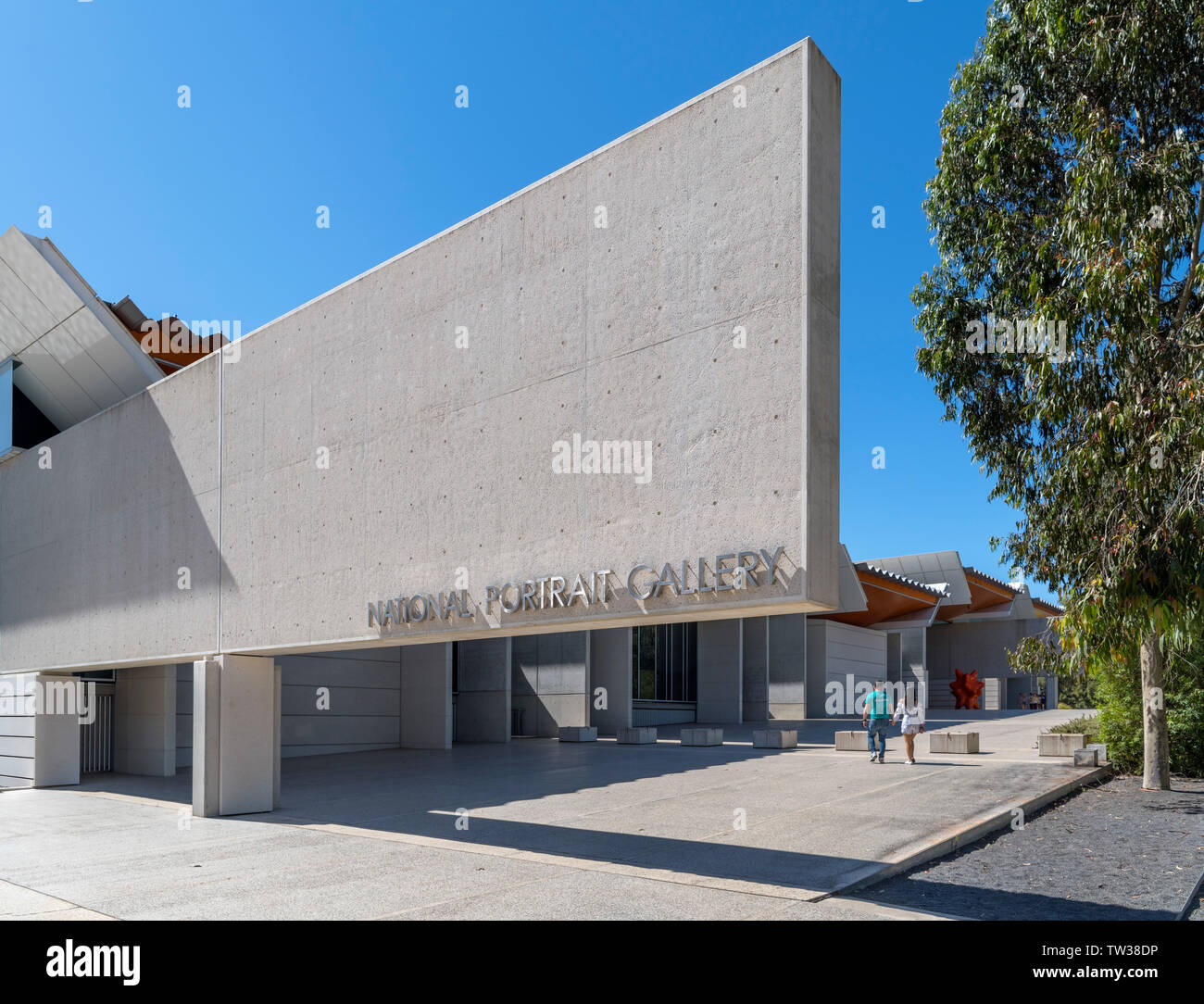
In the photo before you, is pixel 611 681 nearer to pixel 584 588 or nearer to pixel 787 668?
pixel 787 668

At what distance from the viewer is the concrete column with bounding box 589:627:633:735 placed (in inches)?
1252

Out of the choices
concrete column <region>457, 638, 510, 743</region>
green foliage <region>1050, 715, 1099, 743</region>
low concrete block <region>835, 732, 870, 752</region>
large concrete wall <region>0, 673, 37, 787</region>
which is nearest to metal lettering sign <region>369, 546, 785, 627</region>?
large concrete wall <region>0, 673, 37, 787</region>

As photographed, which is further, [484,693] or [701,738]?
[484,693]

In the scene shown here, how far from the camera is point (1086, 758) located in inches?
658

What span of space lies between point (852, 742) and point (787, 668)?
15.8 metres

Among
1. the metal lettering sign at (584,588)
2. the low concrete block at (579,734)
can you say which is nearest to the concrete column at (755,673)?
the low concrete block at (579,734)

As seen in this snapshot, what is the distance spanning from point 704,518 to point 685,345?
155 cm

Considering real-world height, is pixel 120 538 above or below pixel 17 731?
above

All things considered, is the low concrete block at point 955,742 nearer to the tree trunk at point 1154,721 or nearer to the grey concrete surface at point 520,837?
the grey concrete surface at point 520,837

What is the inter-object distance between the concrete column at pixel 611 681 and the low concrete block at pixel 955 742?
40.0ft

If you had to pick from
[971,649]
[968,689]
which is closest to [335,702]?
[968,689]

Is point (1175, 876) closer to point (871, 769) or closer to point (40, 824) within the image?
point (871, 769)

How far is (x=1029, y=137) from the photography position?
1480cm

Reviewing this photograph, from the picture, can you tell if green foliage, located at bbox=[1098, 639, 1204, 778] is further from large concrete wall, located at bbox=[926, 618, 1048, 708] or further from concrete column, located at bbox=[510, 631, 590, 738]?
large concrete wall, located at bbox=[926, 618, 1048, 708]
